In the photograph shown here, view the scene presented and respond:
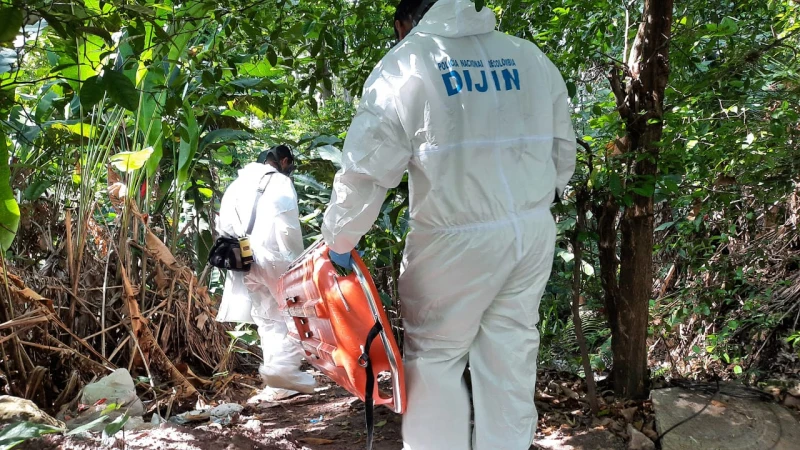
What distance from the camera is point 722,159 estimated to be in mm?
3273

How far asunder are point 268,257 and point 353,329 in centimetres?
217

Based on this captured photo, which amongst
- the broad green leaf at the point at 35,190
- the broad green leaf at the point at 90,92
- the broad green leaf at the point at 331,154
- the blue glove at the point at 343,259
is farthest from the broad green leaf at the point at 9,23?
the broad green leaf at the point at 331,154

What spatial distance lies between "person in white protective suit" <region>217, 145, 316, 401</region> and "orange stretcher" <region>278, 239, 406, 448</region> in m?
1.82

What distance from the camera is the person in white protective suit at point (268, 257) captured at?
14.1 ft

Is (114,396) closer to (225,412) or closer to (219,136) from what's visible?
(225,412)

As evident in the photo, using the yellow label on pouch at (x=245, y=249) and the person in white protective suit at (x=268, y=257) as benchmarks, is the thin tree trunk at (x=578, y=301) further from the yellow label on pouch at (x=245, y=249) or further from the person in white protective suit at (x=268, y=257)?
the yellow label on pouch at (x=245, y=249)

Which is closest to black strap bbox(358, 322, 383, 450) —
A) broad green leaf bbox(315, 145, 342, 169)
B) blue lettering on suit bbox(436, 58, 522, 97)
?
blue lettering on suit bbox(436, 58, 522, 97)

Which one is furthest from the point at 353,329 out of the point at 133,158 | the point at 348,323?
the point at 133,158

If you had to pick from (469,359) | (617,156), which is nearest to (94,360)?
(469,359)

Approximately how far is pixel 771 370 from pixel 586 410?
4.49ft

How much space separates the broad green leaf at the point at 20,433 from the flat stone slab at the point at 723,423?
2.42m

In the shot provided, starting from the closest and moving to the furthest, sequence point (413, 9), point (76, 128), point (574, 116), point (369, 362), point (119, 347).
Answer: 1. point (369, 362)
2. point (413, 9)
3. point (119, 347)
4. point (574, 116)
5. point (76, 128)

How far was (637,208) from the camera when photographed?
3229mm

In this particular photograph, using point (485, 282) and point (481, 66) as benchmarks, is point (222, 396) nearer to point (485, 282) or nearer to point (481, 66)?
point (485, 282)
